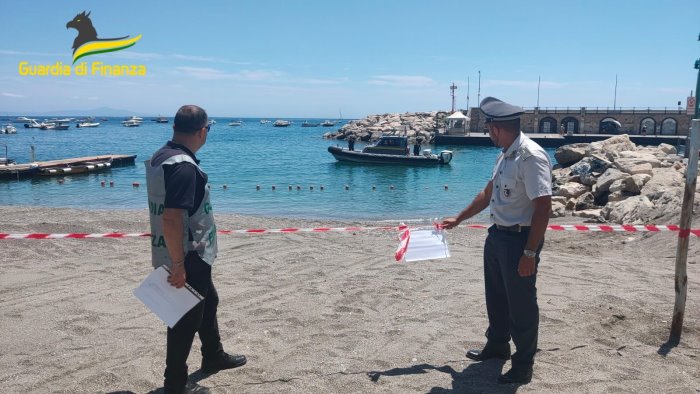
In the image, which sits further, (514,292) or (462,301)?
(462,301)

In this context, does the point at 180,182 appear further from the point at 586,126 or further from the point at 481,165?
the point at 586,126

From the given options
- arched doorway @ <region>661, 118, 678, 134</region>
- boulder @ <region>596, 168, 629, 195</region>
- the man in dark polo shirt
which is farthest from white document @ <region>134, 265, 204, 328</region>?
arched doorway @ <region>661, 118, 678, 134</region>

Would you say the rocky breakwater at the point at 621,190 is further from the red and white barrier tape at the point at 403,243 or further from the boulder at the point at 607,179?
the red and white barrier tape at the point at 403,243

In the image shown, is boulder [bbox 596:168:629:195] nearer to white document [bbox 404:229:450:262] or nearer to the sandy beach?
the sandy beach

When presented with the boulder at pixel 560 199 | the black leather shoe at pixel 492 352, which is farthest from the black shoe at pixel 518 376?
the boulder at pixel 560 199

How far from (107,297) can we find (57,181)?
23.9 meters

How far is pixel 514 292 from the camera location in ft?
11.7

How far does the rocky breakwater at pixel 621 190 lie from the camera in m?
10.3

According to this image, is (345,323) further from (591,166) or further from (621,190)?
(591,166)

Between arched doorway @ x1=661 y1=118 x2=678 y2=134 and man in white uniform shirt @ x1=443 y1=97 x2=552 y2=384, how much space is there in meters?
80.3

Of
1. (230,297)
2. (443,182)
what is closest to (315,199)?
(443,182)

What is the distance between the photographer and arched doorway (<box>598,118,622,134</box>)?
72.6 meters

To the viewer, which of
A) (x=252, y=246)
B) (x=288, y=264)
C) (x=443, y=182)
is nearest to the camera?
(x=288, y=264)

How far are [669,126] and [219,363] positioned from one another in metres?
82.1
